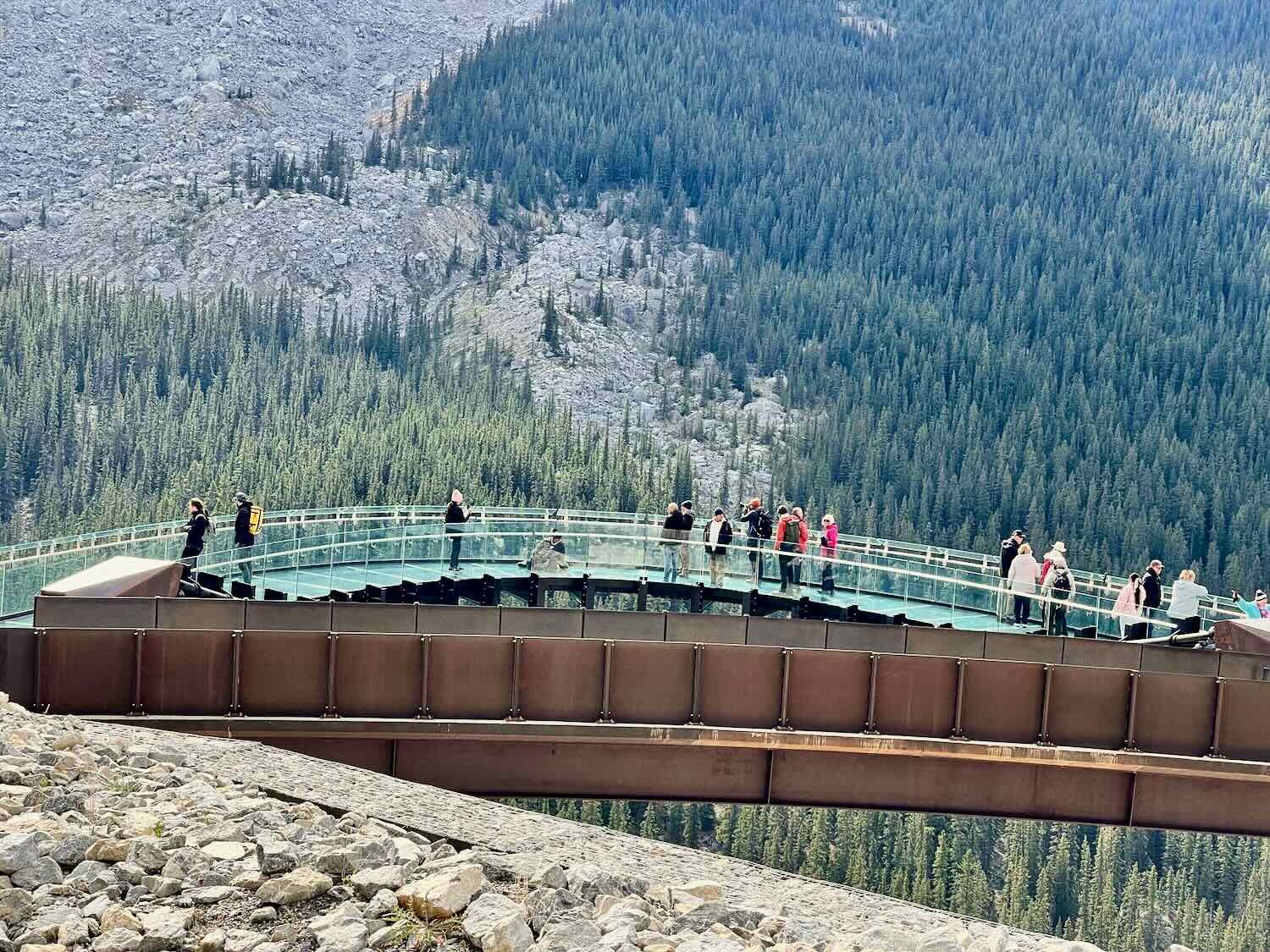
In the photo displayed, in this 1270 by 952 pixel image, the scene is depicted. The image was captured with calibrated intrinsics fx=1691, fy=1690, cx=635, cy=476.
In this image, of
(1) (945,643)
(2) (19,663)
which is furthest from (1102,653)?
(2) (19,663)

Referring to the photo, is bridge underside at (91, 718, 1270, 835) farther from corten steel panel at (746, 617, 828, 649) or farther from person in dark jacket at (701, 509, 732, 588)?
person in dark jacket at (701, 509, 732, 588)

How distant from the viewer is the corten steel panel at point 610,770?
2678cm

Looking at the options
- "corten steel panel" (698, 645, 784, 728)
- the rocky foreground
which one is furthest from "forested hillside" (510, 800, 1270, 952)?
the rocky foreground

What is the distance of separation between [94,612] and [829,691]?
11520 mm

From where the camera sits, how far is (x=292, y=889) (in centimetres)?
1539

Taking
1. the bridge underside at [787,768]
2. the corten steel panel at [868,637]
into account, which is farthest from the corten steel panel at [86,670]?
the corten steel panel at [868,637]

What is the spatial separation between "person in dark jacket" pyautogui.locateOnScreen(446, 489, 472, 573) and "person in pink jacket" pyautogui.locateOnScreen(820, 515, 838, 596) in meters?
7.58

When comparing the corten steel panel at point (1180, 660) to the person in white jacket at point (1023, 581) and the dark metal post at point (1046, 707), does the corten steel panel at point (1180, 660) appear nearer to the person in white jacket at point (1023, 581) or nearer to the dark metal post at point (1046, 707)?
the dark metal post at point (1046, 707)

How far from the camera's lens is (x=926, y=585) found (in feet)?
109

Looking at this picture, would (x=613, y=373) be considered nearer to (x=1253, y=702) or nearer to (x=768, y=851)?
(x=768, y=851)

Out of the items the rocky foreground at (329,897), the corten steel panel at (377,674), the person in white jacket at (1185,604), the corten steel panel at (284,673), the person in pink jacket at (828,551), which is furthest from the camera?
the person in pink jacket at (828,551)

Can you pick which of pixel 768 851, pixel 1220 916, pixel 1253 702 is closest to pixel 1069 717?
pixel 1253 702

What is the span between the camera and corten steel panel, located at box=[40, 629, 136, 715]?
25109 millimetres

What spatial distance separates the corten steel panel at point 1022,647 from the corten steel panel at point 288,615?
35.3 ft
